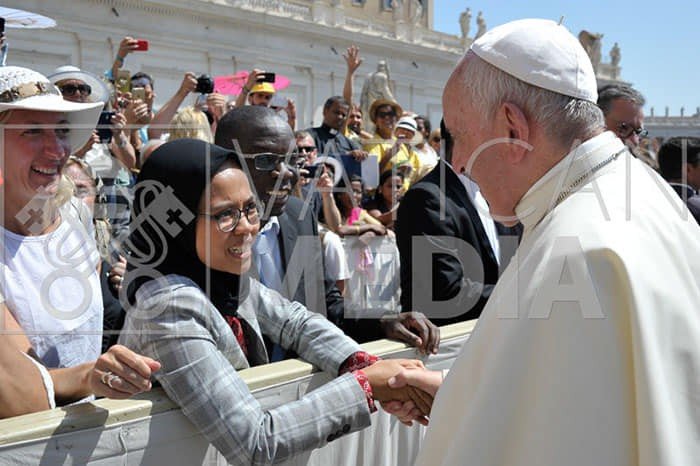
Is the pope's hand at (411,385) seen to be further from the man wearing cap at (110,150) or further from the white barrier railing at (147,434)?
the man wearing cap at (110,150)

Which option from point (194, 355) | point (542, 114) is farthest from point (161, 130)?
point (542, 114)

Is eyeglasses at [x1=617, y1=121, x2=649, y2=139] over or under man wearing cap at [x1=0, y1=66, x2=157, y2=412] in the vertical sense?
over

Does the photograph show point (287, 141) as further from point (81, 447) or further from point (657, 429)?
point (657, 429)

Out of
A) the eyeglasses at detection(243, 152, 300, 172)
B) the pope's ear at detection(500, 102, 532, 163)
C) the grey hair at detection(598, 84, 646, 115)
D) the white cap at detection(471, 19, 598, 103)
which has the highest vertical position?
the grey hair at detection(598, 84, 646, 115)

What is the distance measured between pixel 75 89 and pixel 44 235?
9.31 ft

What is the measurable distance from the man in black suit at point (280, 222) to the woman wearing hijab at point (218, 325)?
86 cm

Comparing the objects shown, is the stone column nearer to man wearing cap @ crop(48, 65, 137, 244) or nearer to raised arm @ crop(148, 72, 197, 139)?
raised arm @ crop(148, 72, 197, 139)

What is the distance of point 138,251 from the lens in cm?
259

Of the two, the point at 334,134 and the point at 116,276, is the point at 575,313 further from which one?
the point at 334,134

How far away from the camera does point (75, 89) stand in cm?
518

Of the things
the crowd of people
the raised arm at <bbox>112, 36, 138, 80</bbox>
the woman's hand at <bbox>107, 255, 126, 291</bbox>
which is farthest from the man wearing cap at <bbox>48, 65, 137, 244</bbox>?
the woman's hand at <bbox>107, 255, 126, 291</bbox>

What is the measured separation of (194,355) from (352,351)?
2.28 ft

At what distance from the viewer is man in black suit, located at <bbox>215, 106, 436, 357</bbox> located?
3.64 meters

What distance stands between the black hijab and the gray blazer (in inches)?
3.8
